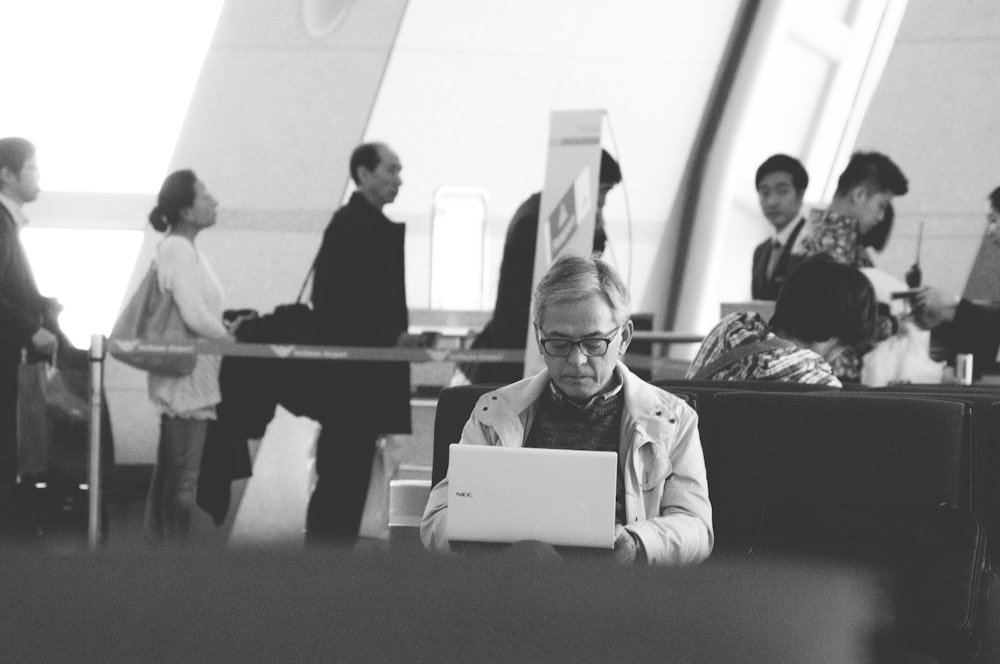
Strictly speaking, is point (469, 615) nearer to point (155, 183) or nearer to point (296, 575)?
point (296, 575)

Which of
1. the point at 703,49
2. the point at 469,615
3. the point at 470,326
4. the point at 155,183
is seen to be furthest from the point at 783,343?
the point at 703,49

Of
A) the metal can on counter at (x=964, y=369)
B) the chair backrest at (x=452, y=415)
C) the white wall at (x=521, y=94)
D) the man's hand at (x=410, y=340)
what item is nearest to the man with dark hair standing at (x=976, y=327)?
the metal can on counter at (x=964, y=369)

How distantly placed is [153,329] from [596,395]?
12.0 ft

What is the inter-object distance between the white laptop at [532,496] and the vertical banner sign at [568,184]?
340 cm

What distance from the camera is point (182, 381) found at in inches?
235

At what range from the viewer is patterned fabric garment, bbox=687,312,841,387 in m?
3.75

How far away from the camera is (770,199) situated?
5.96m

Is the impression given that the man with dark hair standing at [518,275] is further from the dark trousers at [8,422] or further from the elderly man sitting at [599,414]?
the elderly man sitting at [599,414]

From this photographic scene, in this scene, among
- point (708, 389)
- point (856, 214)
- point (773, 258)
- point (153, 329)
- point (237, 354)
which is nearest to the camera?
point (708, 389)

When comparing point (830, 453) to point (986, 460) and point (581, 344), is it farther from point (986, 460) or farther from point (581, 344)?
point (581, 344)

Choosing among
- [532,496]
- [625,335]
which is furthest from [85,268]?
[532,496]

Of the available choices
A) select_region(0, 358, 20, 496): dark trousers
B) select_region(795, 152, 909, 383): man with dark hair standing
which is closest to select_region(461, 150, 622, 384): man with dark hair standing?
select_region(795, 152, 909, 383): man with dark hair standing

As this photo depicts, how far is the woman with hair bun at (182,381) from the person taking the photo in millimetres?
5875

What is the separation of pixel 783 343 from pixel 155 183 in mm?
6358
